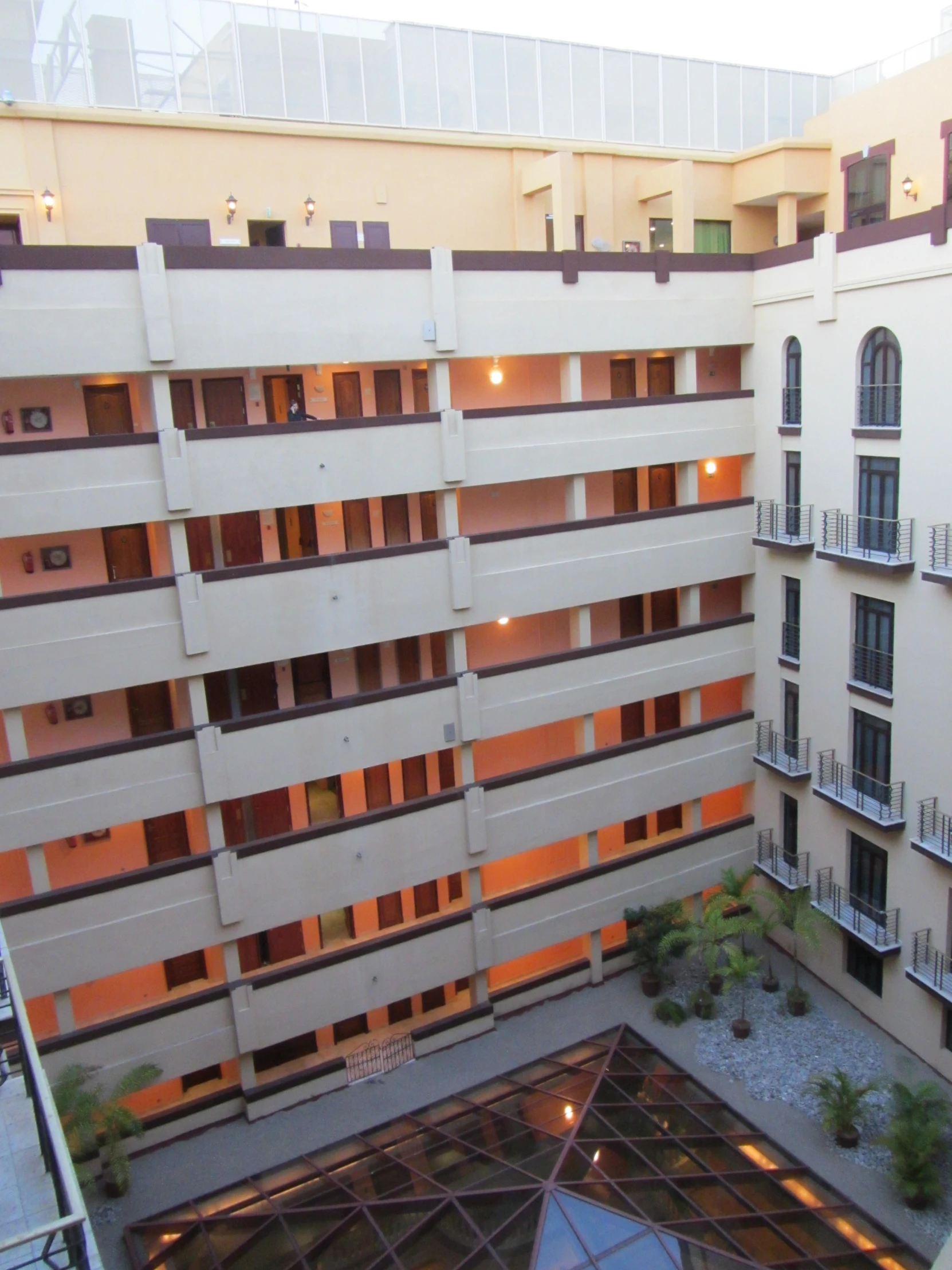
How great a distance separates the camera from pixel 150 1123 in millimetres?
21609

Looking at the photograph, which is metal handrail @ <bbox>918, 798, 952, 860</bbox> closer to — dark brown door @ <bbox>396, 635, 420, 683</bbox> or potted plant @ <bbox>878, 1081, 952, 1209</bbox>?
potted plant @ <bbox>878, 1081, 952, 1209</bbox>

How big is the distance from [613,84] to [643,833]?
19643mm

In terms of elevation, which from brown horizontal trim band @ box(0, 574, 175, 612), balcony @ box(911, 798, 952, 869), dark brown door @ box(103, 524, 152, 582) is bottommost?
balcony @ box(911, 798, 952, 869)

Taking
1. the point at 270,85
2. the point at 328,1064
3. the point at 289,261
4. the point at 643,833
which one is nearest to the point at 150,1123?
the point at 328,1064

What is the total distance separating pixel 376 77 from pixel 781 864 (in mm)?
21294

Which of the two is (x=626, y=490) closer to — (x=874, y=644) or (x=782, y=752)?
(x=874, y=644)

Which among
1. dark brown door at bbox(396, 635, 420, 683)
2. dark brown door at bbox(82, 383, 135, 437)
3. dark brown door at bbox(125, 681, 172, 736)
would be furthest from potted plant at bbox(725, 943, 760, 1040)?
dark brown door at bbox(82, 383, 135, 437)

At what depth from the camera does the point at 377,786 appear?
24344 millimetres

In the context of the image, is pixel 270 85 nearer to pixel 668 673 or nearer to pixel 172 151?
pixel 172 151

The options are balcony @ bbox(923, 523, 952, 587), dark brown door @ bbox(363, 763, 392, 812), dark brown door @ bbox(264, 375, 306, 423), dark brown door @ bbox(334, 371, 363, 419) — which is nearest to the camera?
balcony @ bbox(923, 523, 952, 587)

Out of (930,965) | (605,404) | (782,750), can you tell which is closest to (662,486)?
(605,404)

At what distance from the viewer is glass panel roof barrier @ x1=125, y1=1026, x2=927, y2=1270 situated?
16.9 metres

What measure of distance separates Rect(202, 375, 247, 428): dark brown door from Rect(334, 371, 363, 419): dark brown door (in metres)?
2.04

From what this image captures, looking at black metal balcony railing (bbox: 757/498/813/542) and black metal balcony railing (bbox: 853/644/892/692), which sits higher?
black metal balcony railing (bbox: 757/498/813/542)
